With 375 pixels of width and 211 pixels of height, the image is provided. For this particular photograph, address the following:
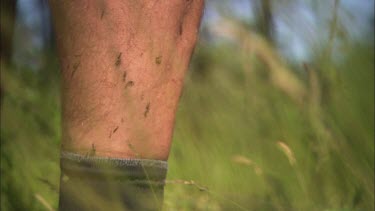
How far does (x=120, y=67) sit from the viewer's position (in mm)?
960

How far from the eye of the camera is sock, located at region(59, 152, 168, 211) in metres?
0.95

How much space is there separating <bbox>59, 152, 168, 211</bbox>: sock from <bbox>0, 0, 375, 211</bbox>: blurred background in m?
0.05

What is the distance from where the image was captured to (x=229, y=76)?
107 centimetres

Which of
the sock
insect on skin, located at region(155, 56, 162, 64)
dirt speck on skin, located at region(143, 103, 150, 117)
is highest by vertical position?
A: insect on skin, located at region(155, 56, 162, 64)

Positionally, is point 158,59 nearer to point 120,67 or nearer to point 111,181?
point 120,67

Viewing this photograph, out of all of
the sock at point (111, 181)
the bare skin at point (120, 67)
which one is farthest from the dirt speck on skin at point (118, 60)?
the sock at point (111, 181)

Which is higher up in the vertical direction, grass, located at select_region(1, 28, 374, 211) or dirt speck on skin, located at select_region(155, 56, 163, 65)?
dirt speck on skin, located at select_region(155, 56, 163, 65)

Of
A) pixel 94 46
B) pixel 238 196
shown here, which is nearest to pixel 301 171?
pixel 238 196

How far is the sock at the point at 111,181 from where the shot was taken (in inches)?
37.5

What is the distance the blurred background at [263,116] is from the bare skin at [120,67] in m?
0.06

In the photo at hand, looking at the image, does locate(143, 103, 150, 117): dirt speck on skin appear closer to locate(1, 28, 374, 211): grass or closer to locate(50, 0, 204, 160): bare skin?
locate(50, 0, 204, 160): bare skin

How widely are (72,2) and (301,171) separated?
41 centimetres

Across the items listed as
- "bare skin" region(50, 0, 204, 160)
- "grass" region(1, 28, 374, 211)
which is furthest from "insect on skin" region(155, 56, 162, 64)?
"grass" region(1, 28, 374, 211)

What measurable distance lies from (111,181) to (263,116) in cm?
25
